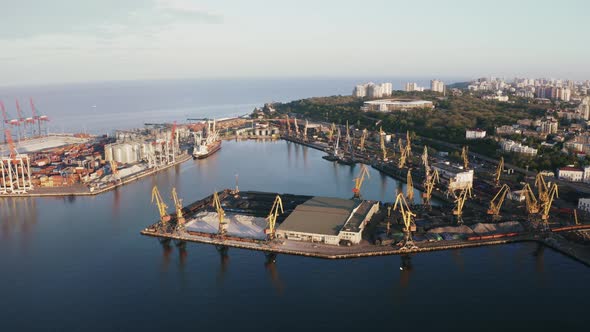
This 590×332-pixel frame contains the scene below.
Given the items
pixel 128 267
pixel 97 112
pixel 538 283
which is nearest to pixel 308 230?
pixel 128 267

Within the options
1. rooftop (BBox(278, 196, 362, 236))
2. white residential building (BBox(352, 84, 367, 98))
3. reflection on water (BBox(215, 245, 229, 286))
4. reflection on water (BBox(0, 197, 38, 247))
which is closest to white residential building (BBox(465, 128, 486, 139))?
rooftop (BBox(278, 196, 362, 236))

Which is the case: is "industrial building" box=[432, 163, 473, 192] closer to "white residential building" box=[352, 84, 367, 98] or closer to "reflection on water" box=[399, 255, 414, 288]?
"reflection on water" box=[399, 255, 414, 288]

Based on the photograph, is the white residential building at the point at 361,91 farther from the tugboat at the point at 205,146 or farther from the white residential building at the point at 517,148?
the white residential building at the point at 517,148

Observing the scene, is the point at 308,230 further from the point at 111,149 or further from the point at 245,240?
the point at 111,149

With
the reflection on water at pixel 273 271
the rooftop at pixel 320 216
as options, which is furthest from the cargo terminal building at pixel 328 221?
the reflection on water at pixel 273 271

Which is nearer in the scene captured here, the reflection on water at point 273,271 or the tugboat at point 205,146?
the reflection on water at point 273,271

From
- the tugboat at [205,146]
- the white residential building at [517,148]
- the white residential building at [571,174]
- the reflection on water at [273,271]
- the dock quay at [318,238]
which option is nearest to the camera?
the reflection on water at [273,271]
